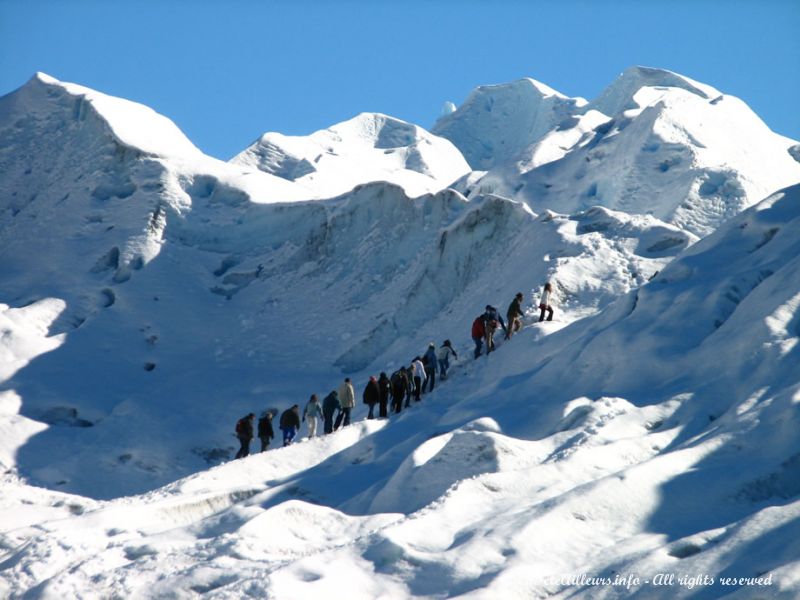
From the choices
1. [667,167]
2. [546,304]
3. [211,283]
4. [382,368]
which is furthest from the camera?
[667,167]

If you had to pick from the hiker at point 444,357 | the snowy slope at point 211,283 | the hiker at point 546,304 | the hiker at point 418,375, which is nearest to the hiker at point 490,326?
the hiker at point 444,357

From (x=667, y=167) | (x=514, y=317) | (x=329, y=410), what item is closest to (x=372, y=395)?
(x=329, y=410)

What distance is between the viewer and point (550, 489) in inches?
696

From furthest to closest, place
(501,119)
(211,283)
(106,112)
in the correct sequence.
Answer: (501,119)
(106,112)
(211,283)

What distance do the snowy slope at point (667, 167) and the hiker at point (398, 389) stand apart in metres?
20.9

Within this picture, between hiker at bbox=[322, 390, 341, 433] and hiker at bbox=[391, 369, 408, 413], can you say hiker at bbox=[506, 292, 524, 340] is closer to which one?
hiker at bbox=[391, 369, 408, 413]

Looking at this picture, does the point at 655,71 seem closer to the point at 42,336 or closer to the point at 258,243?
the point at 258,243

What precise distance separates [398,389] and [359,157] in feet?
172

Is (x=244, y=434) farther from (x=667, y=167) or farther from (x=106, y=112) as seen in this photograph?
(x=106, y=112)

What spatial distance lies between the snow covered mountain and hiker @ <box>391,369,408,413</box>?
0.49 metres

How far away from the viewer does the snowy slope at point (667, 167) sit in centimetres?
4725

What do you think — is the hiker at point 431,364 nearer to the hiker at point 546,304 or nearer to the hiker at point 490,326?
the hiker at point 490,326

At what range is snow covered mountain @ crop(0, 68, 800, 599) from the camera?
1588 cm

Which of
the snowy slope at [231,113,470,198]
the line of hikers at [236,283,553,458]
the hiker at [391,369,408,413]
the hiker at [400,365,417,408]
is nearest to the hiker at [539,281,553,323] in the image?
the line of hikers at [236,283,553,458]
